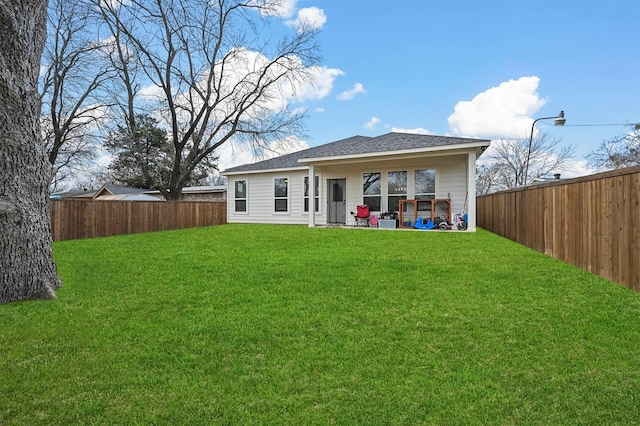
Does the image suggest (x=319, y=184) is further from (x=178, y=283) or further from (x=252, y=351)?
(x=252, y=351)

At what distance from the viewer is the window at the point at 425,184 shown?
1162cm

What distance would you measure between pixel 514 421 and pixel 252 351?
5.47 feet

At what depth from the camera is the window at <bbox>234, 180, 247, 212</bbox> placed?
52.7ft

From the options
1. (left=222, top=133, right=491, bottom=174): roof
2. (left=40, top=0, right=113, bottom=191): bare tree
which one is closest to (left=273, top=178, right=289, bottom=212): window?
(left=222, top=133, right=491, bottom=174): roof

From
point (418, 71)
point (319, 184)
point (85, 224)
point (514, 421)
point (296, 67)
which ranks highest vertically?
point (296, 67)

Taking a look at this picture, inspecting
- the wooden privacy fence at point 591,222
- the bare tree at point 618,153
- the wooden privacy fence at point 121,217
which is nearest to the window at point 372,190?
the wooden privacy fence at point 591,222

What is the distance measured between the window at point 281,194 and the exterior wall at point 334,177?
15cm

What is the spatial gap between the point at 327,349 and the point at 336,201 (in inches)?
441

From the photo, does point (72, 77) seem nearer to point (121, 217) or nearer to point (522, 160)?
point (121, 217)

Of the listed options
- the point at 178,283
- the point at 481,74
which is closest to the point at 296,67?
the point at 481,74

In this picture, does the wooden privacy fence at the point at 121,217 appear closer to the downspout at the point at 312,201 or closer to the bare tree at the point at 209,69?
the bare tree at the point at 209,69

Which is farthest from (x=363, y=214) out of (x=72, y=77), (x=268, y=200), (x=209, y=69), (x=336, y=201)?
(x=72, y=77)

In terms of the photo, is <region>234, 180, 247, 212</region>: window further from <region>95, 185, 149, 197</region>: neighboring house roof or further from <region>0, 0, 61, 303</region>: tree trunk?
<region>95, 185, 149, 197</region>: neighboring house roof

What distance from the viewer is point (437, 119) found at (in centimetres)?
1986
